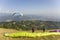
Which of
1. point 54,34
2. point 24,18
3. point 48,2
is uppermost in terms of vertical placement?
point 48,2

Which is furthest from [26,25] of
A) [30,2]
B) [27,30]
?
[30,2]

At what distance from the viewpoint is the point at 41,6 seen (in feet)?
3.26

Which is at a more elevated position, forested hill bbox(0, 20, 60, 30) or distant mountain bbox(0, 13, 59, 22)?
distant mountain bbox(0, 13, 59, 22)

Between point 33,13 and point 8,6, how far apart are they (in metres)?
0.18

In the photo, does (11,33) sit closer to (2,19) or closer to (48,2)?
(2,19)

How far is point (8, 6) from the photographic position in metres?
1.00

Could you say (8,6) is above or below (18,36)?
above

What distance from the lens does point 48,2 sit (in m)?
0.99

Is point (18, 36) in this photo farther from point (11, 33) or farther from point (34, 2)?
point (34, 2)

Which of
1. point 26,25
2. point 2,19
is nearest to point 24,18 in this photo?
point 26,25

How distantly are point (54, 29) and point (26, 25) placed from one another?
0.20 metres

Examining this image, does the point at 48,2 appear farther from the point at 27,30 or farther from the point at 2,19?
the point at 2,19

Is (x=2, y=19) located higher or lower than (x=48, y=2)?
lower

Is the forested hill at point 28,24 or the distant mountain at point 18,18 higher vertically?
the distant mountain at point 18,18
